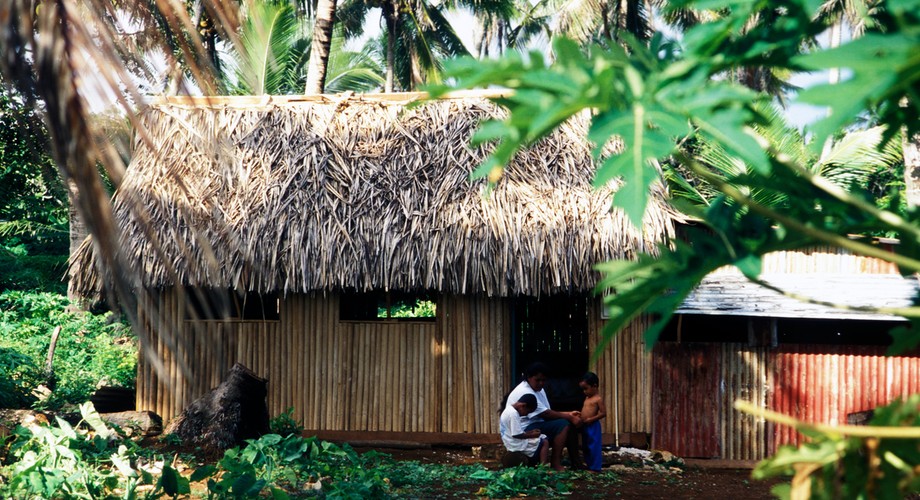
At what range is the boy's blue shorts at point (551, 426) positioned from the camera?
7613 mm

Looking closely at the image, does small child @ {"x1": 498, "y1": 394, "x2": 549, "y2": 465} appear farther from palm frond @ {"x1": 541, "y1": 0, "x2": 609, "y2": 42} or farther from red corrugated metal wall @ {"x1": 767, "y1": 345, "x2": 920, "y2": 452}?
palm frond @ {"x1": 541, "y1": 0, "x2": 609, "y2": 42}

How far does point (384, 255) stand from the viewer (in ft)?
28.0

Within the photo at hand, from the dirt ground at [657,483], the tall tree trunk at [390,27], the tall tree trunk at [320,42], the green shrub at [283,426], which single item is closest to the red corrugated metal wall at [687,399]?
the dirt ground at [657,483]

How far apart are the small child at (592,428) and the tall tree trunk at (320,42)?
6770 mm

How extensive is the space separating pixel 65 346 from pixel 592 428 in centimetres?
960

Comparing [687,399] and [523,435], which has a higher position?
[687,399]

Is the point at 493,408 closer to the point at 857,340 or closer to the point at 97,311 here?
the point at 857,340

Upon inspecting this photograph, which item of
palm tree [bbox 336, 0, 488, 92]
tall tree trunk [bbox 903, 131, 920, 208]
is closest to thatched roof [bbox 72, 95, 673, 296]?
tall tree trunk [bbox 903, 131, 920, 208]

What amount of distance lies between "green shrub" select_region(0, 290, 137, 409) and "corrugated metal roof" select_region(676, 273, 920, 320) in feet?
23.6

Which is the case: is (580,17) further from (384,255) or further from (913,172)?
(384,255)

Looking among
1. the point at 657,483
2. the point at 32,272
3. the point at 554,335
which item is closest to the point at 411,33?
the point at 32,272

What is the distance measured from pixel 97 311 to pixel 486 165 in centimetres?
1875

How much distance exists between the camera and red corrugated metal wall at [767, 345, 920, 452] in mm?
8516

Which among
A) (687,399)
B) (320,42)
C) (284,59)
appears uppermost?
(284,59)
